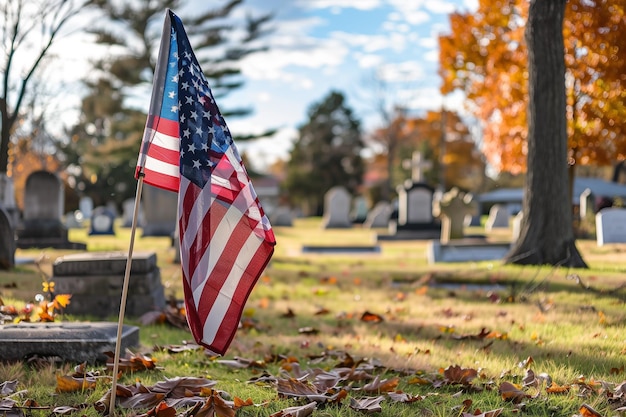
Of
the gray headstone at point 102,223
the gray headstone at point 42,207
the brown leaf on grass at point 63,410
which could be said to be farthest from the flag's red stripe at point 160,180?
the gray headstone at point 102,223

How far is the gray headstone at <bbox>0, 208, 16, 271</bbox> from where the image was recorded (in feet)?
32.5

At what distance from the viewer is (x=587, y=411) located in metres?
3.28

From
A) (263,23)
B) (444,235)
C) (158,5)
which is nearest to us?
(444,235)

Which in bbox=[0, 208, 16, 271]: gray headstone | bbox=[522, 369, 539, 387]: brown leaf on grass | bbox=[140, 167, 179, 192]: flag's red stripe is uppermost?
bbox=[140, 167, 179, 192]: flag's red stripe

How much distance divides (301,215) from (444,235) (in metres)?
37.7

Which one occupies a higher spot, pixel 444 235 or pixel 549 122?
pixel 549 122

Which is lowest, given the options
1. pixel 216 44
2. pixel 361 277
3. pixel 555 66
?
Answer: pixel 361 277

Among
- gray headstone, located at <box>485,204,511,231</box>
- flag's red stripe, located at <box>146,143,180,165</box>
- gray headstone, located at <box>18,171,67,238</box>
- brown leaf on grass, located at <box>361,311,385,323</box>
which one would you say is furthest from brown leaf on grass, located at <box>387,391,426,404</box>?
gray headstone, located at <box>485,204,511,231</box>

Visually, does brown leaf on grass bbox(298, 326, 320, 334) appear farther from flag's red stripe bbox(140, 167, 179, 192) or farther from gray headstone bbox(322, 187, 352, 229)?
gray headstone bbox(322, 187, 352, 229)

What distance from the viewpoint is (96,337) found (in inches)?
175

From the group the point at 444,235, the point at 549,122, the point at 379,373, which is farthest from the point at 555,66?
the point at 444,235

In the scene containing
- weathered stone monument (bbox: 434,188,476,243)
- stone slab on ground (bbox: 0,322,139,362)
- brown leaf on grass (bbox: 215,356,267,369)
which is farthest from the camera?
weathered stone monument (bbox: 434,188,476,243)

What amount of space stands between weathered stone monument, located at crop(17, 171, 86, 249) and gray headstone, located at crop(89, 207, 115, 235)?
25.6 ft

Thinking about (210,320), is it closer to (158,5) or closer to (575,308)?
(575,308)
